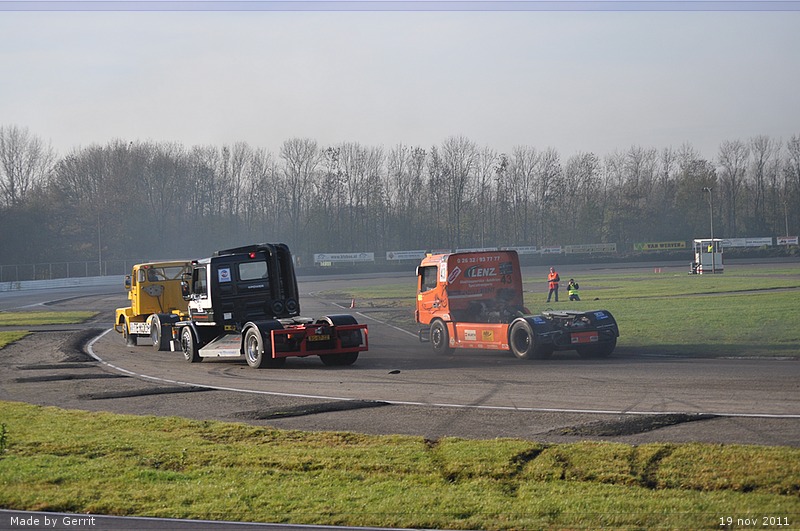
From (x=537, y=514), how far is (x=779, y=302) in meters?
29.3

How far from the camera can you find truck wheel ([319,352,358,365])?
21.3 metres

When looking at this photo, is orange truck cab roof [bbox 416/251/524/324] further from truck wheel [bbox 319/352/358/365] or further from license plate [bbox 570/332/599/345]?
license plate [bbox 570/332/599/345]

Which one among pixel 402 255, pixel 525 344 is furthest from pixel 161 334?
pixel 402 255

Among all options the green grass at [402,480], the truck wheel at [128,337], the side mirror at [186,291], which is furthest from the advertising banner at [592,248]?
the green grass at [402,480]

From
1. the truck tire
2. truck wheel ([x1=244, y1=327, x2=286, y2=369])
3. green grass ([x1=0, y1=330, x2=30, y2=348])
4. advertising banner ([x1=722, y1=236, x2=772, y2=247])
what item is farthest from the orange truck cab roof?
advertising banner ([x1=722, y1=236, x2=772, y2=247])

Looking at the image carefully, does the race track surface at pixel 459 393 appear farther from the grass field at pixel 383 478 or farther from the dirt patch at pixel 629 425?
the grass field at pixel 383 478

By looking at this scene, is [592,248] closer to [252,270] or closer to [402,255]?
[402,255]

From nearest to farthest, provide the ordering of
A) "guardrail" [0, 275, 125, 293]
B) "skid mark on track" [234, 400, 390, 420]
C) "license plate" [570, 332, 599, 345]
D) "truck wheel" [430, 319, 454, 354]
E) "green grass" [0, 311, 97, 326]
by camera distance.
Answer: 1. "skid mark on track" [234, 400, 390, 420]
2. "license plate" [570, 332, 599, 345]
3. "truck wheel" [430, 319, 454, 354]
4. "green grass" [0, 311, 97, 326]
5. "guardrail" [0, 275, 125, 293]

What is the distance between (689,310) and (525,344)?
573 inches

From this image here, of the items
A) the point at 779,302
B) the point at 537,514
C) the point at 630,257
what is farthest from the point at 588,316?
the point at 630,257

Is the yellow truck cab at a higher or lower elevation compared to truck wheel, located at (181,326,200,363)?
higher

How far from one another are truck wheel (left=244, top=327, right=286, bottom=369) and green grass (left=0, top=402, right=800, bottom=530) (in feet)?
28.7

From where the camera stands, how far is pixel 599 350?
68.5 feet

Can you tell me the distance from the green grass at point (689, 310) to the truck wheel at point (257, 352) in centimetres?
917
